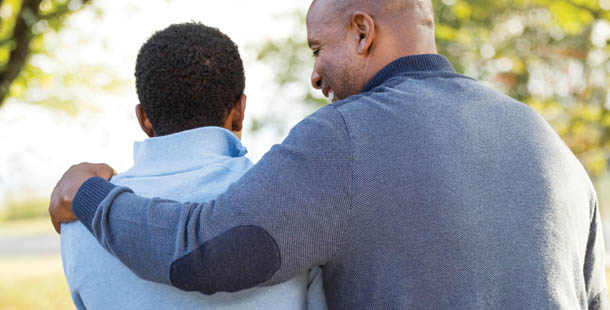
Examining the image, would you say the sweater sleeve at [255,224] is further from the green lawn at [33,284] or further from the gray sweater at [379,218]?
the green lawn at [33,284]

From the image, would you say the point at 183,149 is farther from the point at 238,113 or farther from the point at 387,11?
the point at 387,11

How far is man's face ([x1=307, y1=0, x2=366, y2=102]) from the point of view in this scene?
213 cm

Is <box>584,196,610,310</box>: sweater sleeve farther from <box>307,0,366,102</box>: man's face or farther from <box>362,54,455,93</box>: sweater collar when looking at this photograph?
<box>307,0,366,102</box>: man's face

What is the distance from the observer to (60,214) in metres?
1.87

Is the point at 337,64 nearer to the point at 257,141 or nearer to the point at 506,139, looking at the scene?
the point at 506,139

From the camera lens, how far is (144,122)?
80.6 inches

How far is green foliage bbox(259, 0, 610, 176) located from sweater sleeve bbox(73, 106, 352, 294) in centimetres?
984

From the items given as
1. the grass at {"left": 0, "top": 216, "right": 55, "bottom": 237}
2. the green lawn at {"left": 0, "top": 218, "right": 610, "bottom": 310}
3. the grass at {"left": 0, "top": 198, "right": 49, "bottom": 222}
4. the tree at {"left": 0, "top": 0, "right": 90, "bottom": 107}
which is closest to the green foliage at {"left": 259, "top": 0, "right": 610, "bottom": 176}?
the green lawn at {"left": 0, "top": 218, "right": 610, "bottom": 310}

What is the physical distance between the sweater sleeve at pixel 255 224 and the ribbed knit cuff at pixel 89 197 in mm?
72

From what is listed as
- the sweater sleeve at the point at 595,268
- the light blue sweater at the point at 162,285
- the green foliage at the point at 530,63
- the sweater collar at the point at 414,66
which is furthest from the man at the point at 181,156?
the green foliage at the point at 530,63

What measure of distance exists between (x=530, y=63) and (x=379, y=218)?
47.0 feet

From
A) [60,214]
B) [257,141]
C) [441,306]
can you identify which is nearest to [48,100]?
[257,141]

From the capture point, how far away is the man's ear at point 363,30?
6.79ft

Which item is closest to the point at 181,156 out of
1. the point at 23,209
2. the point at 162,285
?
the point at 162,285
